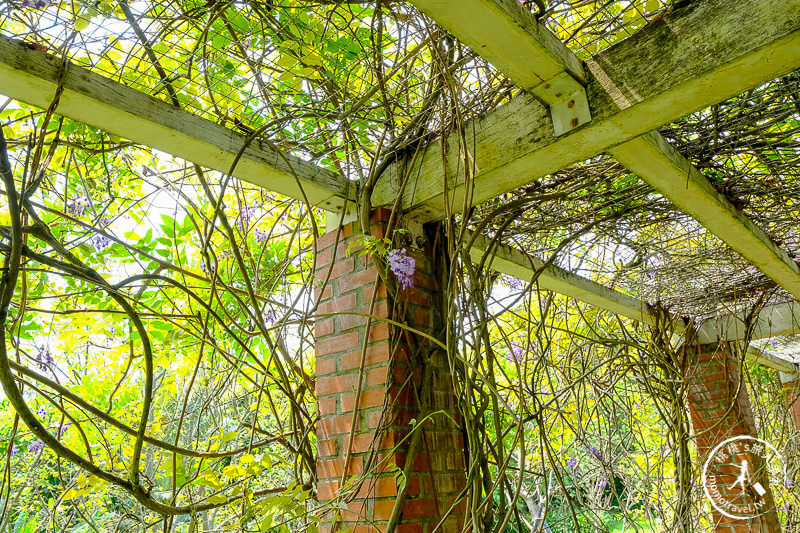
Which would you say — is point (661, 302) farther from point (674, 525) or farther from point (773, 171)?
point (773, 171)

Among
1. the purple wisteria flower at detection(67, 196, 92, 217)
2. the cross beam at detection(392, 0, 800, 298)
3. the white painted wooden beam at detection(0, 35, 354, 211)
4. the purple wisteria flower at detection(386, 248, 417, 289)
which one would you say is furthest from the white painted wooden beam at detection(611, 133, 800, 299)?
the purple wisteria flower at detection(67, 196, 92, 217)

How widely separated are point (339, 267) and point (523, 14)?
107 centimetres

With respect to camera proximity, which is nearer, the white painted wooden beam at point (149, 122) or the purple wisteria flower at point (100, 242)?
the white painted wooden beam at point (149, 122)

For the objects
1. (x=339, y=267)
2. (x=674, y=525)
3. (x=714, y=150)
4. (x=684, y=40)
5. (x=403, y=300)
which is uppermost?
(x=714, y=150)

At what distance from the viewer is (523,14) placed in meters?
1.17

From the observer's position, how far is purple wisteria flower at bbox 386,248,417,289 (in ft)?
5.51

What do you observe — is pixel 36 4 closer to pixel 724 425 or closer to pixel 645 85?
pixel 645 85

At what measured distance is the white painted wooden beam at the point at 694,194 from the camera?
1629mm

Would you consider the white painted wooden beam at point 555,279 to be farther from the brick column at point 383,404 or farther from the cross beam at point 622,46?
the cross beam at point 622,46

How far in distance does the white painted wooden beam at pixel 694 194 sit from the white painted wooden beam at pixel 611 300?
53cm

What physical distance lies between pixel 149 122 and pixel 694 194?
1699mm

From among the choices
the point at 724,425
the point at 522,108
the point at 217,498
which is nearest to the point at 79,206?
the point at 217,498

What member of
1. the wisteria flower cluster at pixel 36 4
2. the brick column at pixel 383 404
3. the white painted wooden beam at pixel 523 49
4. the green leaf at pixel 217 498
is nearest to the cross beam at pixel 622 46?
the white painted wooden beam at pixel 523 49

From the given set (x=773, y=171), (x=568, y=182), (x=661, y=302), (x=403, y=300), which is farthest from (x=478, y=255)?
(x=661, y=302)
